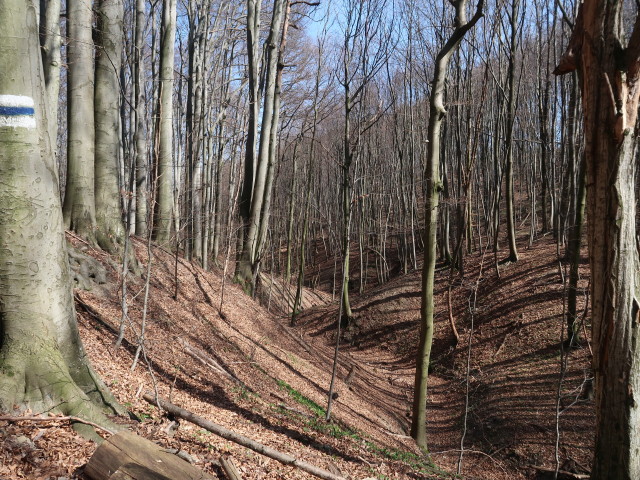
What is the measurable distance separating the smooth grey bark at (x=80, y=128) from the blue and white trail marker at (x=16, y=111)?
463 centimetres

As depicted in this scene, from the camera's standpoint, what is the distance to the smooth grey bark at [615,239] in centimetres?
477

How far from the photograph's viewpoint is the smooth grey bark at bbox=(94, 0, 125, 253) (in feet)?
27.6

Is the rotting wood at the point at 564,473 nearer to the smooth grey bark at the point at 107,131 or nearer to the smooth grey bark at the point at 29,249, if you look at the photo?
the smooth grey bark at the point at 29,249

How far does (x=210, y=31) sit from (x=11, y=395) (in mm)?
19690

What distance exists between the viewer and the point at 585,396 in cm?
1036

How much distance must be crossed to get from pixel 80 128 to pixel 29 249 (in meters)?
5.15

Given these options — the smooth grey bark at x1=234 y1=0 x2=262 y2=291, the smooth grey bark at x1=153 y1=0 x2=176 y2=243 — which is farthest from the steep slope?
the smooth grey bark at x1=153 y1=0 x2=176 y2=243

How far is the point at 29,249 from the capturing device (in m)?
3.54

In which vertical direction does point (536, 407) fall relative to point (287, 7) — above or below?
below

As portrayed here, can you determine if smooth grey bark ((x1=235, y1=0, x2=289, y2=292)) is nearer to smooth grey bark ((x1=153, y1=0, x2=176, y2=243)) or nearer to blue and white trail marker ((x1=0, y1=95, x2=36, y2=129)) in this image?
smooth grey bark ((x1=153, y1=0, x2=176, y2=243))

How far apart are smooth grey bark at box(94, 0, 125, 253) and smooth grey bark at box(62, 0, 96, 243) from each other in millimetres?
206

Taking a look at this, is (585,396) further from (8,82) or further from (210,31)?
(210,31)

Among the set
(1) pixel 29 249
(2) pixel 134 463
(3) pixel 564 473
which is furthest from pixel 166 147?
(3) pixel 564 473

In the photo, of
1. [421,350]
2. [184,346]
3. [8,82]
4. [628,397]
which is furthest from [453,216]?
[8,82]
